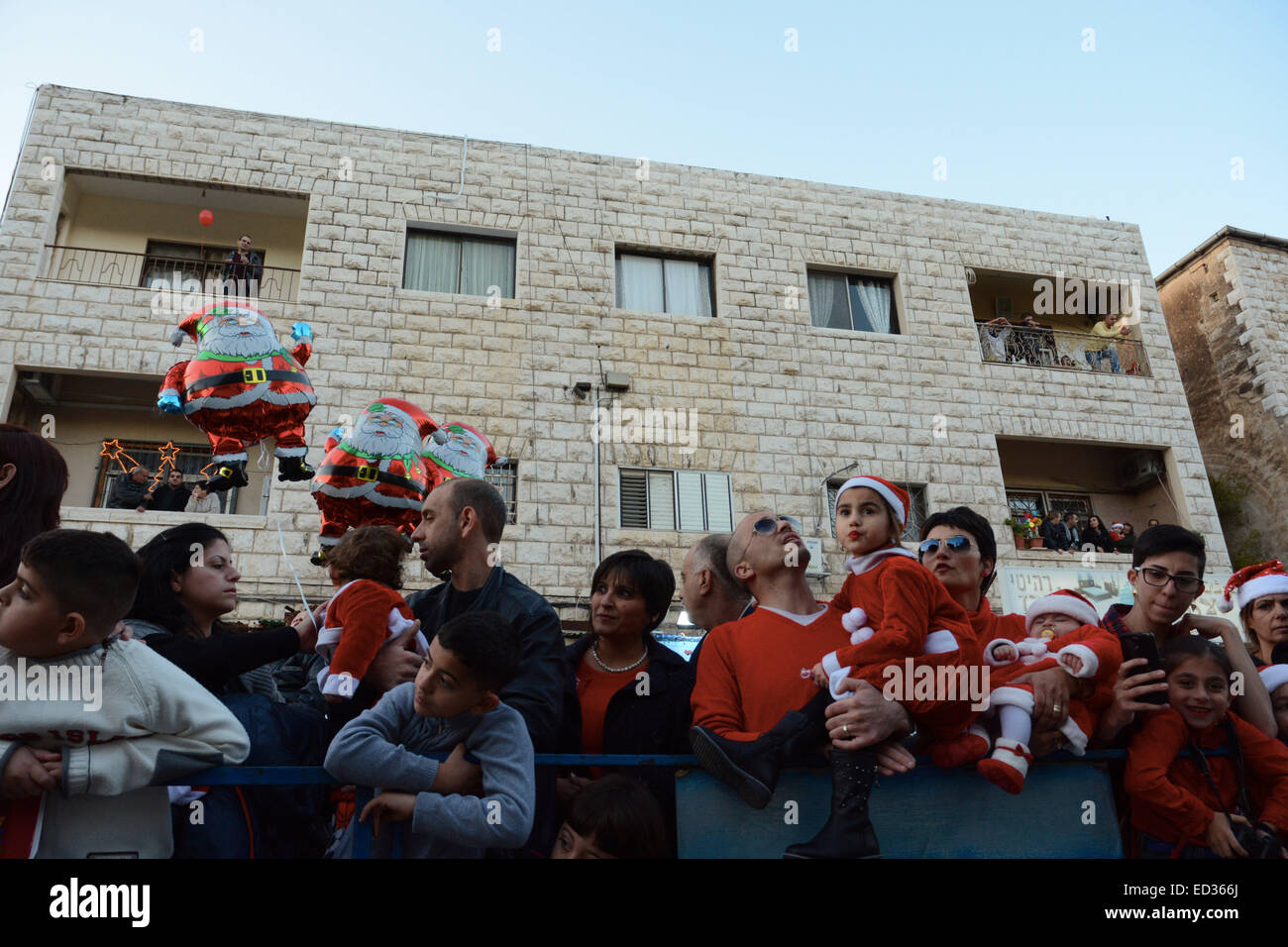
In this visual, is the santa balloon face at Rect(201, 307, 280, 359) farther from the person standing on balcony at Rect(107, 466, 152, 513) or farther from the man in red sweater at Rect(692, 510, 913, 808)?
the person standing on balcony at Rect(107, 466, 152, 513)

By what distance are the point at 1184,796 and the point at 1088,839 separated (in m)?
0.35

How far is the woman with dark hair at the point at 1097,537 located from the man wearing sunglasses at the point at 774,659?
458 inches

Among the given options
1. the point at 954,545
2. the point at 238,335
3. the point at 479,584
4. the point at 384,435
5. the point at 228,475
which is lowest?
the point at 479,584

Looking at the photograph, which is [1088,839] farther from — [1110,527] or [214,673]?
[1110,527]

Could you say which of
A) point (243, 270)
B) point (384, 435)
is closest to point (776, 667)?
point (384, 435)

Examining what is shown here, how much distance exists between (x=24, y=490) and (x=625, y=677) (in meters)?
2.27

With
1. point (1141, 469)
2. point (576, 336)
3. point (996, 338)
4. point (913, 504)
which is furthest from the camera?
point (996, 338)

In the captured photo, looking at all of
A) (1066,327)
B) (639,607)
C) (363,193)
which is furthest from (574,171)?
(639,607)

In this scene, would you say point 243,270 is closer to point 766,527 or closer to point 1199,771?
point 766,527

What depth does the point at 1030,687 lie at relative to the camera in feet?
9.37

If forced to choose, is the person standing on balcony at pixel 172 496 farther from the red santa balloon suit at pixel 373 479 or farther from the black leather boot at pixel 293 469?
the red santa balloon suit at pixel 373 479

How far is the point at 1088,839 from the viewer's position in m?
2.87

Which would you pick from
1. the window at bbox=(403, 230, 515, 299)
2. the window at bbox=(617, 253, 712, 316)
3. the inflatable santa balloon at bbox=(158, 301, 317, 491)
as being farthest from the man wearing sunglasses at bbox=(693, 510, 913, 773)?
the window at bbox=(617, 253, 712, 316)

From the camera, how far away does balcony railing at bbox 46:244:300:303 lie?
11.7 m
